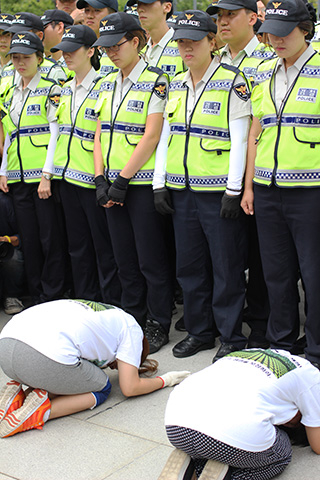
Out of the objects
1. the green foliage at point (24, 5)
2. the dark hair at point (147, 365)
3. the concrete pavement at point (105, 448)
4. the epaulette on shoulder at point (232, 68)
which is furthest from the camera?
the green foliage at point (24, 5)

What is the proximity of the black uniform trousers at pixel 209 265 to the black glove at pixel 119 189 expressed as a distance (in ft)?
1.14

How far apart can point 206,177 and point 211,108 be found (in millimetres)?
433

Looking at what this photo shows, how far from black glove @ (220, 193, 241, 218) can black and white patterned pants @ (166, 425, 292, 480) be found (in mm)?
1603

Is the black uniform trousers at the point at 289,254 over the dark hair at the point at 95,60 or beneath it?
beneath

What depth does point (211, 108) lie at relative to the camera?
439 cm

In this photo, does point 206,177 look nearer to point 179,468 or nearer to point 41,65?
point 179,468

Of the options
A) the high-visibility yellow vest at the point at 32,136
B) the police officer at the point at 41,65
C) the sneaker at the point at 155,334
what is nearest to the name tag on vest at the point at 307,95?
the sneaker at the point at 155,334

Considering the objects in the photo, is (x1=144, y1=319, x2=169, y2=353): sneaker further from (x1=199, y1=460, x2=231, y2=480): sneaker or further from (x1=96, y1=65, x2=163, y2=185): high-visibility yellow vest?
(x1=199, y1=460, x2=231, y2=480): sneaker

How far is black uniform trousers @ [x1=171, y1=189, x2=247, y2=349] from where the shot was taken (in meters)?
4.49

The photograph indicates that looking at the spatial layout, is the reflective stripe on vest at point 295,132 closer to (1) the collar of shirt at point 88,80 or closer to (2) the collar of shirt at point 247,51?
(2) the collar of shirt at point 247,51

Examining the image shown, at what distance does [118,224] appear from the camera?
5035mm

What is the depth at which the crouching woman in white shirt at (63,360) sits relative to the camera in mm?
3732

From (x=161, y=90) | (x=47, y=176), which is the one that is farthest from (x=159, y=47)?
(x=47, y=176)

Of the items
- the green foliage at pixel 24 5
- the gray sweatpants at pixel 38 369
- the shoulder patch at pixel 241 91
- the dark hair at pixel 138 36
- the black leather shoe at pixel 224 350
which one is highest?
the dark hair at pixel 138 36
